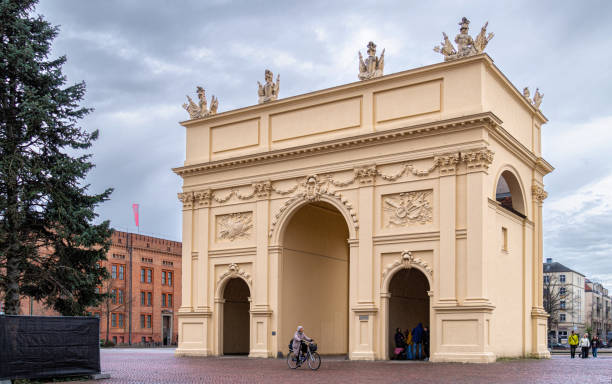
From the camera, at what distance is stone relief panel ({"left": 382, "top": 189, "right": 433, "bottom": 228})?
2808cm

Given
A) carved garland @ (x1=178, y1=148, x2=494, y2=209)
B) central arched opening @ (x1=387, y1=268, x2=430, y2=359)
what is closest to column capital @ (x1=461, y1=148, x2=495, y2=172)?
carved garland @ (x1=178, y1=148, x2=494, y2=209)

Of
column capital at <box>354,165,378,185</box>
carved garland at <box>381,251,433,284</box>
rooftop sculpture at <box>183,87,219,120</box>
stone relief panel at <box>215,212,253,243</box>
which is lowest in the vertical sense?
carved garland at <box>381,251,433,284</box>

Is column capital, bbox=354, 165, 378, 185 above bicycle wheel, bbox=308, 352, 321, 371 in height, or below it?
above

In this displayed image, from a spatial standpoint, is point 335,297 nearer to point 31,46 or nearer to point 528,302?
point 528,302

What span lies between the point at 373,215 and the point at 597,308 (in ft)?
409

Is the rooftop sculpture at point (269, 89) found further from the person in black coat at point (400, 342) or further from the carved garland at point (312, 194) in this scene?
the person in black coat at point (400, 342)

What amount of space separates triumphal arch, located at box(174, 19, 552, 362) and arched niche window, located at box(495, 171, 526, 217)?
0.08 m

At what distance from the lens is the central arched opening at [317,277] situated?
32406mm

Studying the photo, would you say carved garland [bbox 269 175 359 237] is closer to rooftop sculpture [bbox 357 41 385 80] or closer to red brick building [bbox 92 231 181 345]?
rooftop sculpture [bbox 357 41 385 80]

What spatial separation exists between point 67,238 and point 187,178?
11949mm

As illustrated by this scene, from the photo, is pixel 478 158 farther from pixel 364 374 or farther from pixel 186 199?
pixel 186 199

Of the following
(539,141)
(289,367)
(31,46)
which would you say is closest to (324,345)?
(289,367)

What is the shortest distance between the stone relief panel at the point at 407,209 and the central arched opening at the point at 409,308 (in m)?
2.21

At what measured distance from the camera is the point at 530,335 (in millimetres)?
30469
